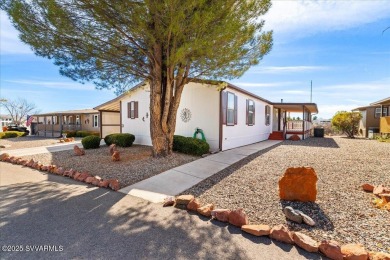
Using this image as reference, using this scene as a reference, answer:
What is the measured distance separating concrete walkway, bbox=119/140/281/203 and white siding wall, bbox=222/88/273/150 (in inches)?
107

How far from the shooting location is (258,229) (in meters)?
3.28

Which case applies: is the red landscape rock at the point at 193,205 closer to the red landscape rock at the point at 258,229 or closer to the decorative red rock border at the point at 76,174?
the red landscape rock at the point at 258,229

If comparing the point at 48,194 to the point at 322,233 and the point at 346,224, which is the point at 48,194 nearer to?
the point at 322,233

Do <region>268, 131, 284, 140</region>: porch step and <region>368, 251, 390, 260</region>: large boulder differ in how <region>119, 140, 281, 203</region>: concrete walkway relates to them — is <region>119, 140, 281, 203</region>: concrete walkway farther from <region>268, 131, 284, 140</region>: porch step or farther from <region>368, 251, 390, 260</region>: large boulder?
<region>268, 131, 284, 140</region>: porch step

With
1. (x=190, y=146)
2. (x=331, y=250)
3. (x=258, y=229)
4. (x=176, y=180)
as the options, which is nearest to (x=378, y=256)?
(x=331, y=250)

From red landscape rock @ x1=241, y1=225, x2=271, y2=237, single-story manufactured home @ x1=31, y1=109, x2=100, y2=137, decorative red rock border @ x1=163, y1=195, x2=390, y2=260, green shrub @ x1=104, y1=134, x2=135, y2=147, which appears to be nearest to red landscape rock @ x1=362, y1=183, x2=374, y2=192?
decorative red rock border @ x1=163, y1=195, x2=390, y2=260

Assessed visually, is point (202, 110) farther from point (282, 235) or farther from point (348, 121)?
point (348, 121)

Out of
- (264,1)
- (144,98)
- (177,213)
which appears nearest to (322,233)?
(177,213)

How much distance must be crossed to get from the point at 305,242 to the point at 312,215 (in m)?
1.07

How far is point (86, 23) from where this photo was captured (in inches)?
270

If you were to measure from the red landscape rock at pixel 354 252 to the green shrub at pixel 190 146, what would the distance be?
707 centimetres

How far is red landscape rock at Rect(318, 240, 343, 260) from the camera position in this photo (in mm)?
2693

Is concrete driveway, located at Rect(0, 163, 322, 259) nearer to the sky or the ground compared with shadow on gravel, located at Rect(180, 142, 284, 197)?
nearer to the ground

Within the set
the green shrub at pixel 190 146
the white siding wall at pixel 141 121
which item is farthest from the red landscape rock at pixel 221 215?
the white siding wall at pixel 141 121
